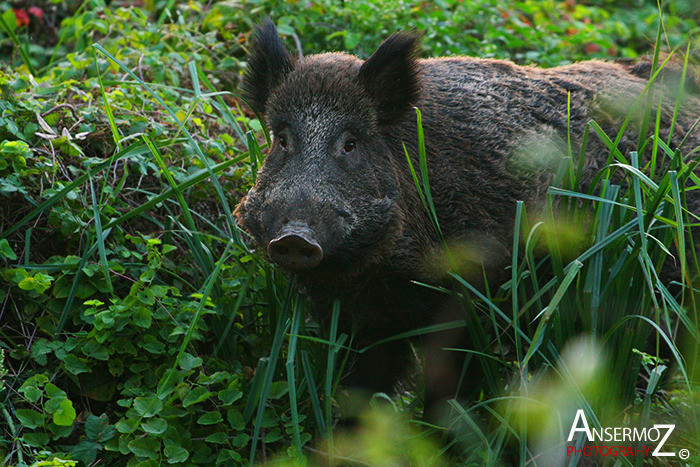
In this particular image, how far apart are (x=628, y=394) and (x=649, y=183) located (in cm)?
93

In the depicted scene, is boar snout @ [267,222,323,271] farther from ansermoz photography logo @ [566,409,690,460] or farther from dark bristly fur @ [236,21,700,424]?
ansermoz photography logo @ [566,409,690,460]

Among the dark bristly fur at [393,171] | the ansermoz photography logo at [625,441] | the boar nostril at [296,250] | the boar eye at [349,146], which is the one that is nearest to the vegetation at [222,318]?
the ansermoz photography logo at [625,441]

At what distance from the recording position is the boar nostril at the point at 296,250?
9.32ft

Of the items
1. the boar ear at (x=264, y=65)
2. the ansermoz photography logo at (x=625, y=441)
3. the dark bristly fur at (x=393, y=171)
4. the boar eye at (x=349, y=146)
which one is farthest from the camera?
the boar ear at (x=264, y=65)

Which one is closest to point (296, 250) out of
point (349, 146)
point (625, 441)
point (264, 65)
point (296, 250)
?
point (296, 250)

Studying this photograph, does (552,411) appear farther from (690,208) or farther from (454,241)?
(690,208)

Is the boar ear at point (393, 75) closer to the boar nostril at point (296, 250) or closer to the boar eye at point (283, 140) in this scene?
the boar eye at point (283, 140)

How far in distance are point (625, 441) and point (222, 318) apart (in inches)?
71.3

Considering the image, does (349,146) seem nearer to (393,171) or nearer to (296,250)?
(393,171)

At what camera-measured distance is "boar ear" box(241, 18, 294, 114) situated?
3545 millimetres

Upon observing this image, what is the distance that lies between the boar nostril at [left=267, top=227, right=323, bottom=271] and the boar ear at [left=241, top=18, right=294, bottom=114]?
981mm

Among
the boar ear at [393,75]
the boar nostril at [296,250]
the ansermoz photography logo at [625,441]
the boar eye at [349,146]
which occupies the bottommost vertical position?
the ansermoz photography logo at [625,441]

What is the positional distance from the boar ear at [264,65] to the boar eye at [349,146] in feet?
1.57

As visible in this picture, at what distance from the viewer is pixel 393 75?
3412 mm
